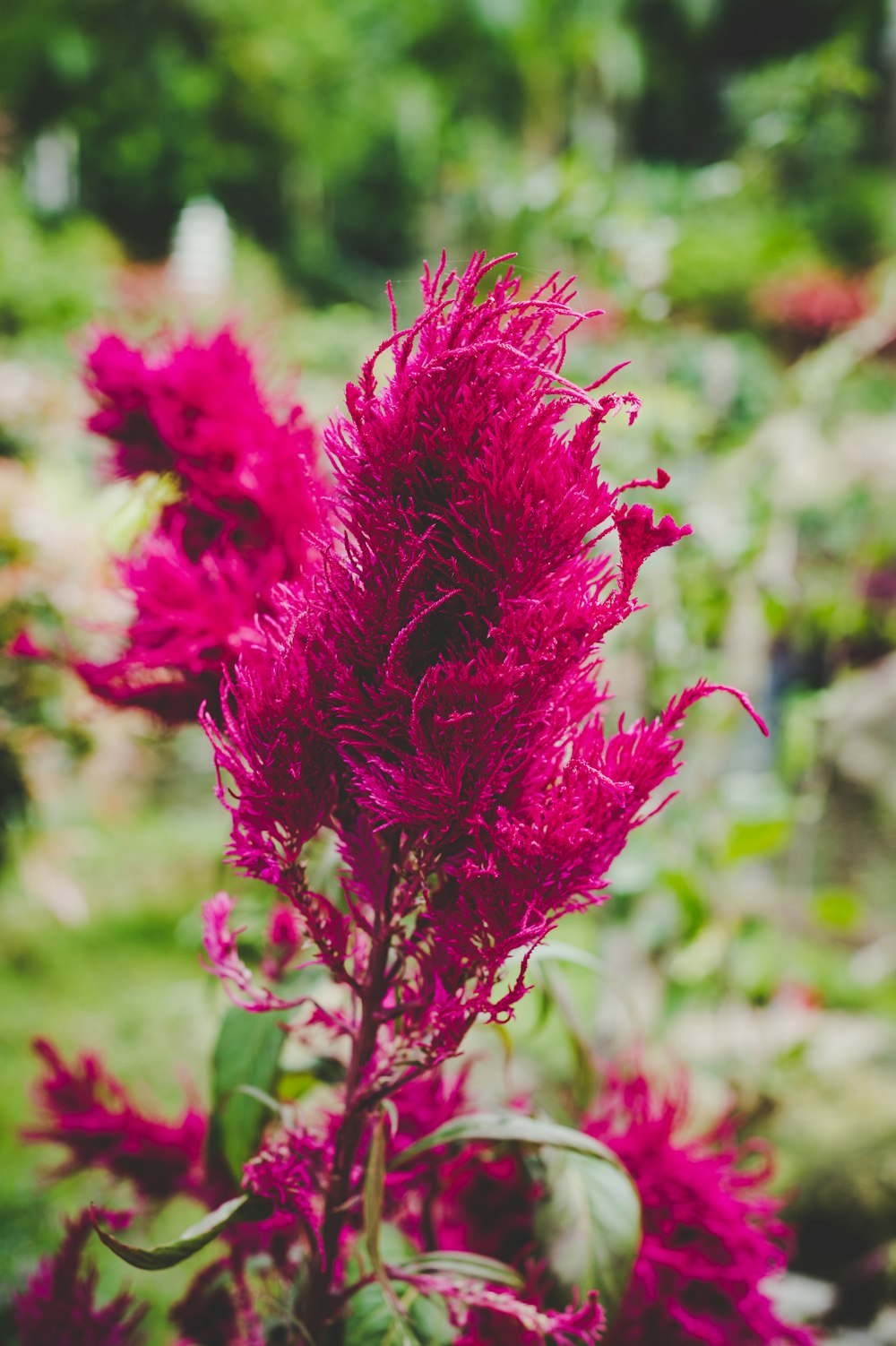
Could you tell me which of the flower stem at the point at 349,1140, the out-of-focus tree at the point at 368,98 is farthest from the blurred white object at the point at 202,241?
the flower stem at the point at 349,1140

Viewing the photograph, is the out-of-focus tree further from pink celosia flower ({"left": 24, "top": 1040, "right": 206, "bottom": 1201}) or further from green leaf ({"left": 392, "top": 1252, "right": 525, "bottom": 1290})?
green leaf ({"left": 392, "top": 1252, "right": 525, "bottom": 1290})

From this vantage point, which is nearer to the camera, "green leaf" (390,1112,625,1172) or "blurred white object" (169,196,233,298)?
"green leaf" (390,1112,625,1172)

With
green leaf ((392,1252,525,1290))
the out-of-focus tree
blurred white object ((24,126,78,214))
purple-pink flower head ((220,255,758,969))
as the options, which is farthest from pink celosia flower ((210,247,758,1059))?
blurred white object ((24,126,78,214))

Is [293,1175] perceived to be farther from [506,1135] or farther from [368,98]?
[368,98]

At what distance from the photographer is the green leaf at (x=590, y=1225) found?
646 millimetres

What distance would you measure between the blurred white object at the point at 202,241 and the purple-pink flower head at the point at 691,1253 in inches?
457

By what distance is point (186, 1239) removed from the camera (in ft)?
1.79

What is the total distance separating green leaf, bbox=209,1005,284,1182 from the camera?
688 mm

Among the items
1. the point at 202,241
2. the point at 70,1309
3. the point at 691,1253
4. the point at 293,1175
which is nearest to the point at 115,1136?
the point at 70,1309

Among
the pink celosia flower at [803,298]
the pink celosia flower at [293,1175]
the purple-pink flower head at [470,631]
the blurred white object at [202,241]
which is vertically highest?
the blurred white object at [202,241]

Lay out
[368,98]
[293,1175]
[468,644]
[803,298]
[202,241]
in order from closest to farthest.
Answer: [468,644]
[293,1175]
[803,298]
[368,98]
[202,241]

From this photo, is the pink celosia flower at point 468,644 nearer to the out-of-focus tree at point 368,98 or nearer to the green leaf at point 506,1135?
the green leaf at point 506,1135

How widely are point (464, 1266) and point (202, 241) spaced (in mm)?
12896

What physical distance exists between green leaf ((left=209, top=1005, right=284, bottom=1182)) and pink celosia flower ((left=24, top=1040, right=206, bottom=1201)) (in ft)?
0.36
